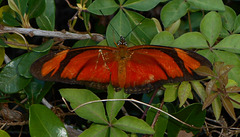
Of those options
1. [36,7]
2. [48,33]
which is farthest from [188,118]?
[36,7]

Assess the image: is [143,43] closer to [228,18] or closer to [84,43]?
[84,43]

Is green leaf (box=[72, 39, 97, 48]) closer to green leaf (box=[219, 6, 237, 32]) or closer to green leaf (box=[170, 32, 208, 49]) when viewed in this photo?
green leaf (box=[170, 32, 208, 49])

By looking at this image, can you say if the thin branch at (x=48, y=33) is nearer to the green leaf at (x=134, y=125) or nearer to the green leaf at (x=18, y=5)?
the green leaf at (x=18, y=5)

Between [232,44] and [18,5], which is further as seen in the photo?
[18,5]

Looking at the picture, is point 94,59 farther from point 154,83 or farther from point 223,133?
point 223,133

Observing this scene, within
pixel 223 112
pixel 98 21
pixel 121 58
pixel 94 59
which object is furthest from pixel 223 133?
pixel 98 21

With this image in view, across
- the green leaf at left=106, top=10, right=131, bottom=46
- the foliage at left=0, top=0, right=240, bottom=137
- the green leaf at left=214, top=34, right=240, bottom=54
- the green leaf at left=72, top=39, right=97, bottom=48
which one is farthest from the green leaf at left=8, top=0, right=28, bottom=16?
the green leaf at left=214, top=34, right=240, bottom=54
